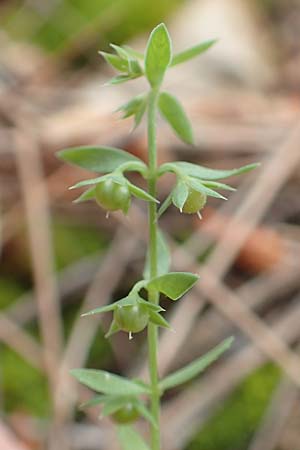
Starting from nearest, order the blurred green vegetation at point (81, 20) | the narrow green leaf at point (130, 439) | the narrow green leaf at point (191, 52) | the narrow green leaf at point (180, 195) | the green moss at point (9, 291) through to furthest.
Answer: the narrow green leaf at point (180, 195) < the narrow green leaf at point (191, 52) < the narrow green leaf at point (130, 439) < the green moss at point (9, 291) < the blurred green vegetation at point (81, 20)

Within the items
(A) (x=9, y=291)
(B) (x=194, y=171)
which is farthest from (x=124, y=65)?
(A) (x=9, y=291)

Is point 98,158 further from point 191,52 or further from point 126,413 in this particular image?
point 126,413

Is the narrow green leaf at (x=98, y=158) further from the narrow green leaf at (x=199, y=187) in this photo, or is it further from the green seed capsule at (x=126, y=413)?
the green seed capsule at (x=126, y=413)

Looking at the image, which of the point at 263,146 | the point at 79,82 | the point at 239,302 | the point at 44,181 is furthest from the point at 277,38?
the point at 239,302

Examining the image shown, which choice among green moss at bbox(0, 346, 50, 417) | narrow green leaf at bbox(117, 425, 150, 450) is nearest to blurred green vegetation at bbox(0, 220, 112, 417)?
green moss at bbox(0, 346, 50, 417)

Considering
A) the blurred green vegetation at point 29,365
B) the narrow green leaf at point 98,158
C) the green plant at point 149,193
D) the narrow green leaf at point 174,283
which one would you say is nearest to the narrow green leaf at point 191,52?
the green plant at point 149,193
